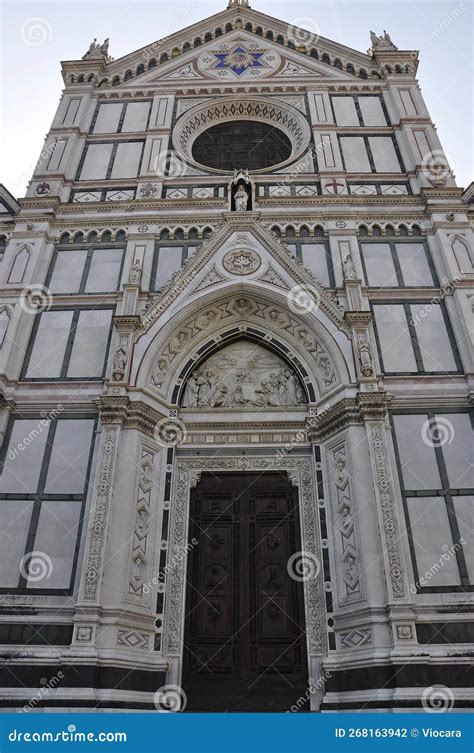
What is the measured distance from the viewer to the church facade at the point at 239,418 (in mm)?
9727

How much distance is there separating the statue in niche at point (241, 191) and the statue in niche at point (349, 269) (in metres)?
3.21

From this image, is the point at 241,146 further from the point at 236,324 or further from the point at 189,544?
the point at 189,544

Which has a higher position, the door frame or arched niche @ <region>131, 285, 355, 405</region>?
arched niche @ <region>131, 285, 355, 405</region>

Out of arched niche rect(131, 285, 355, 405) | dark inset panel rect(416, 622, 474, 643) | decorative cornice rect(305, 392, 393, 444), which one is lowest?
dark inset panel rect(416, 622, 474, 643)

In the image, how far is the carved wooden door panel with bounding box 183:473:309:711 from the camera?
10008mm

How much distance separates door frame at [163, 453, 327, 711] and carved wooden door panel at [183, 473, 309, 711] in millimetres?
151

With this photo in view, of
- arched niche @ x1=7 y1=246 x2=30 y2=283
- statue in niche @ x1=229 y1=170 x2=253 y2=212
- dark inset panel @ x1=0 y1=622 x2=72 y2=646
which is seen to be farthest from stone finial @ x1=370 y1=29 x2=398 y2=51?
dark inset panel @ x1=0 y1=622 x2=72 y2=646

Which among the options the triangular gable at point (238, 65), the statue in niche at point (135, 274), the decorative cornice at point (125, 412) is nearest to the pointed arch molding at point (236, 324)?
the decorative cornice at point (125, 412)

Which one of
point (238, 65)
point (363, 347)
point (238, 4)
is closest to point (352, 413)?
point (363, 347)

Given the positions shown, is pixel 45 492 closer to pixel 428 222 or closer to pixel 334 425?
pixel 334 425

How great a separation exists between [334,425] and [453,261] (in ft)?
17.1

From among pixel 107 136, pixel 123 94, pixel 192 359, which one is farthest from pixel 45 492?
pixel 123 94

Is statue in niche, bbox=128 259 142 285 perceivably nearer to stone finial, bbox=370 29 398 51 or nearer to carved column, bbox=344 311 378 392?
carved column, bbox=344 311 378 392

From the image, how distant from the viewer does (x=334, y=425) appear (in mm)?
11781
